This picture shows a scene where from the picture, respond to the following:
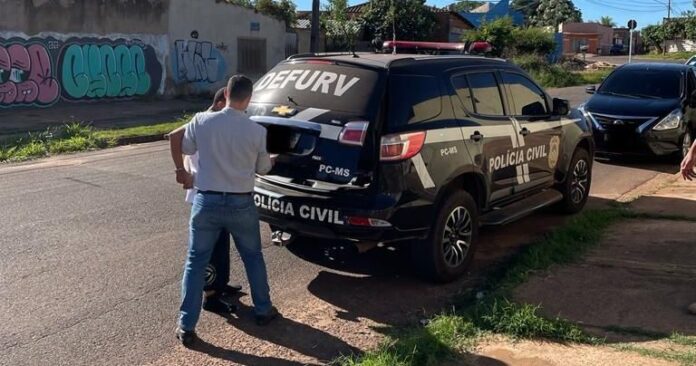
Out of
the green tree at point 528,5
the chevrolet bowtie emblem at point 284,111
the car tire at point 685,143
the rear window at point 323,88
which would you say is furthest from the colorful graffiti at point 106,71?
the green tree at point 528,5

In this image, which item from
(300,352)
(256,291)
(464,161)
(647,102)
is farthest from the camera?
(647,102)

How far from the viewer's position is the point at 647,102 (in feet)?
38.6

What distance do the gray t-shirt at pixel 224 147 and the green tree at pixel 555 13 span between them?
105709 mm

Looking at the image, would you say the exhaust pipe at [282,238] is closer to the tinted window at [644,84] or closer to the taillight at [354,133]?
the taillight at [354,133]

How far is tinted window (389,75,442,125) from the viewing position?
5227 mm

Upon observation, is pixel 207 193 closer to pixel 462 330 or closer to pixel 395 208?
pixel 395 208

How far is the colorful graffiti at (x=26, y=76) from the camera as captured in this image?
18453 millimetres

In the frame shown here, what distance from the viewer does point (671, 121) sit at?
445 inches

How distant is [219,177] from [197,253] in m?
0.50

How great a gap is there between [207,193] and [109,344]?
1123mm

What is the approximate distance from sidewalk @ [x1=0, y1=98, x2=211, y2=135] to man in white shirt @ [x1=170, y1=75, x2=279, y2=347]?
12181 mm

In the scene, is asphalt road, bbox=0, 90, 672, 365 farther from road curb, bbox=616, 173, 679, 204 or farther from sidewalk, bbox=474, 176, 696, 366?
sidewalk, bbox=474, 176, 696, 366

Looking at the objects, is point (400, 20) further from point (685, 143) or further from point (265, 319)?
point (265, 319)

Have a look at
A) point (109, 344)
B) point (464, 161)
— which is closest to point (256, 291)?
point (109, 344)
